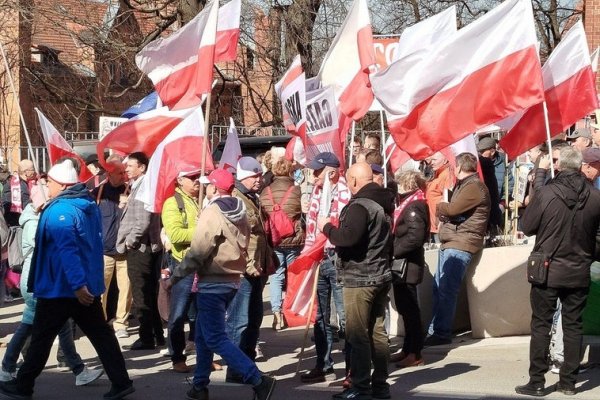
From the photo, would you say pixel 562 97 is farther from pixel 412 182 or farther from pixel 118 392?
pixel 118 392

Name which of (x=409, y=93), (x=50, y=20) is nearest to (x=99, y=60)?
(x=50, y=20)

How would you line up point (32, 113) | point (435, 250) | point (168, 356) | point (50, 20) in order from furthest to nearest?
point (32, 113), point (50, 20), point (435, 250), point (168, 356)

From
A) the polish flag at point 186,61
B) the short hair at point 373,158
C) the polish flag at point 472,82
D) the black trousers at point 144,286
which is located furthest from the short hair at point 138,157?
the polish flag at point 472,82

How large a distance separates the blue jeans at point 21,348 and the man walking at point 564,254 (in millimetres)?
3487

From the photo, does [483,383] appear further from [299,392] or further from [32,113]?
[32,113]

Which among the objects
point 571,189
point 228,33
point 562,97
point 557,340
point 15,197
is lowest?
point 557,340

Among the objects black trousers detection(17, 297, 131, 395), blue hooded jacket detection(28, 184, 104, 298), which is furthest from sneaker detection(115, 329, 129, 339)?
blue hooded jacket detection(28, 184, 104, 298)

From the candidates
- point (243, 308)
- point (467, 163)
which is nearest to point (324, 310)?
point (243, 308)

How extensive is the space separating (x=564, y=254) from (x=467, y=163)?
7.11ft

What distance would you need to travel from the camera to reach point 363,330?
25.7 feet

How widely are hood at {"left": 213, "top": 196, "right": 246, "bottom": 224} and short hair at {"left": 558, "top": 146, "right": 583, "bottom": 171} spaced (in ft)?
7.67

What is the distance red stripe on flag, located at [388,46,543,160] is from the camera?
8.67 m

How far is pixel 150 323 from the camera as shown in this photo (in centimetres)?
1065

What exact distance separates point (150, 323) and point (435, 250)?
3.01 metres
